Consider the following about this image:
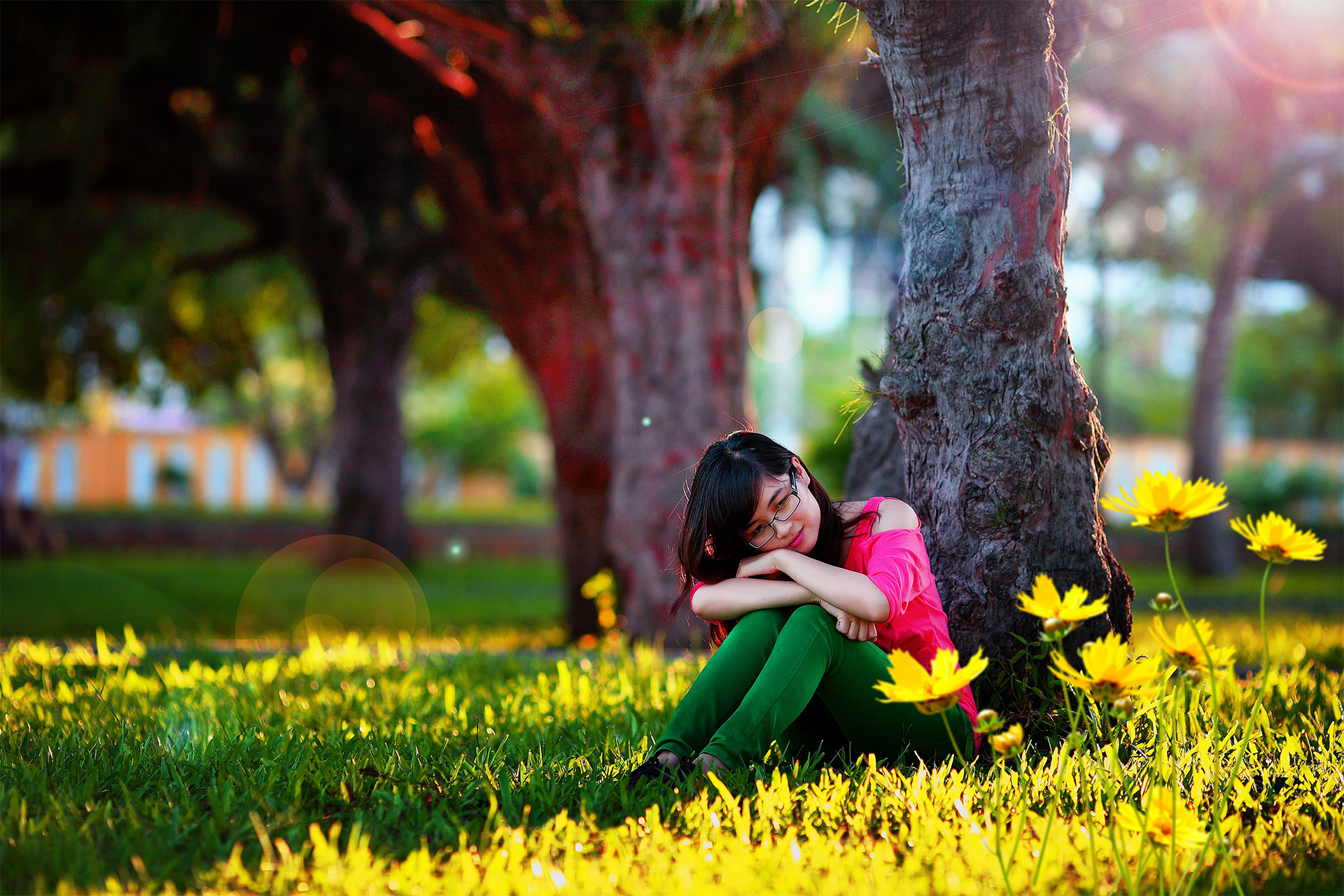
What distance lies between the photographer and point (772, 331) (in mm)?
18812

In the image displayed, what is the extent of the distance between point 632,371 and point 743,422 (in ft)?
2.46

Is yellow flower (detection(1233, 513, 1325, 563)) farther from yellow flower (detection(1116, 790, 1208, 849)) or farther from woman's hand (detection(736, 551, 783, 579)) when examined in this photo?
woman's hand (detection(736, 551, 783, 579))

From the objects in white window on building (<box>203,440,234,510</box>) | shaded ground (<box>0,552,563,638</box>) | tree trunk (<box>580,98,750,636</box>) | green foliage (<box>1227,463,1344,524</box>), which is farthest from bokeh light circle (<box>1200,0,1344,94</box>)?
white window on building (<box>203,440,234,510</box>)

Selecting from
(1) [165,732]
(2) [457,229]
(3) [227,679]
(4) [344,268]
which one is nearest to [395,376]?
(4) [344,268]

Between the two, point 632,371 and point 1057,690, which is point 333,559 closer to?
point 632,371

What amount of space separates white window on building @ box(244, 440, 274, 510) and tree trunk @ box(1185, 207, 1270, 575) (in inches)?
1370

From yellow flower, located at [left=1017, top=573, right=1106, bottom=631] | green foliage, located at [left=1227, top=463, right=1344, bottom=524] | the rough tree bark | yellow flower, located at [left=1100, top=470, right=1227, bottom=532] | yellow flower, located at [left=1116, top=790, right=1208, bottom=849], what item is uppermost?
the rough tree bark

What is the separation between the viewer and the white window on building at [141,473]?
3875 centimetres

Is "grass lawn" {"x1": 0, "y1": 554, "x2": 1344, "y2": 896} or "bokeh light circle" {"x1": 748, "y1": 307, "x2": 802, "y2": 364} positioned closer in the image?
"grass lawn" {"x1": 0, "y1": 554, "x2": 1344, "y2": 896}

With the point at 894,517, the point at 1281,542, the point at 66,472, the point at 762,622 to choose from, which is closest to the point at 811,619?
the point at 762,622

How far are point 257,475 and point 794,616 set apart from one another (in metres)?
42.6

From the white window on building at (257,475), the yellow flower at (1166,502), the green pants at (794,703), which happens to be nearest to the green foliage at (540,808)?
the green pants at (794,703)

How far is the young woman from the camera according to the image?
2729 mm

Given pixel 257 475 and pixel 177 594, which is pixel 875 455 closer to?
pixel 177 594
